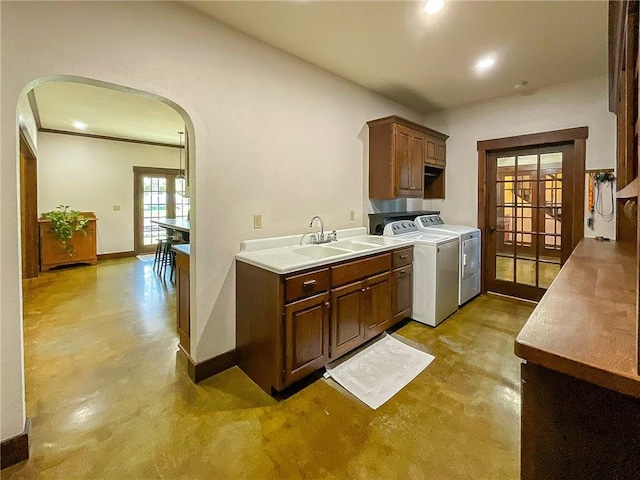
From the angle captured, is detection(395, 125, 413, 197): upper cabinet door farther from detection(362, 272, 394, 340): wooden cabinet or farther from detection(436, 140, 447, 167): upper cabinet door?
detection(362, 272, 394, 340): wooden cabinet

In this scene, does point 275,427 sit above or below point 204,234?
below

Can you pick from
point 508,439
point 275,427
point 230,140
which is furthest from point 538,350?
point 230,140

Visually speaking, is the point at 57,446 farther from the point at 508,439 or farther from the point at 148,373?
the point at 508,439

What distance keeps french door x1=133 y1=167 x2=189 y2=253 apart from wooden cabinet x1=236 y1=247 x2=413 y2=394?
5586mm

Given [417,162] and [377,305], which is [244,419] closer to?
[377,305]

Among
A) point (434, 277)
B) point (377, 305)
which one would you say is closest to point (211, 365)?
point (377, 305)

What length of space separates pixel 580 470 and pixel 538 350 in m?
0.25

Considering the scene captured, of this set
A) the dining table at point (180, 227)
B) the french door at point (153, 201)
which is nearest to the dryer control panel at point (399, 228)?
the dining table at point (180, 227)

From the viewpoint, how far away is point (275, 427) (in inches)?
71.0

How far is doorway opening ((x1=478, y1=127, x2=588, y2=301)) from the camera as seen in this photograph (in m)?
3.54

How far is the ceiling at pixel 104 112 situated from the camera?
391 cm

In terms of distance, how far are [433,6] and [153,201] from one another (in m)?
7.24

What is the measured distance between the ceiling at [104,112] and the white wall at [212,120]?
1.32 meters

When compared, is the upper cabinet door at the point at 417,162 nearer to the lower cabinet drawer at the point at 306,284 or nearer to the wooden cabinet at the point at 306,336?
the lower cabinet drawer at the point at 306,284
